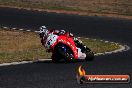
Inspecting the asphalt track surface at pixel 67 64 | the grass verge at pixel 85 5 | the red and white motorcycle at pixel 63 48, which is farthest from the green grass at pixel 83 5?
the red and white motorcycle at pixel 63 48

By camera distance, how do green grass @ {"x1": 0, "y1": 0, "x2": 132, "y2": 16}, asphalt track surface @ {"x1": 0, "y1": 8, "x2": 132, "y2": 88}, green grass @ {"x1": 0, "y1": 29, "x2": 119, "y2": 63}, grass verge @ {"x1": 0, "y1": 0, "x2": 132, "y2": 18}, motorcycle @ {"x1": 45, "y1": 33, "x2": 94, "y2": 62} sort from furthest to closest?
1. green grass @ {"x1": 0, "y1": 0, "x2": 132, "y2": 16}
2. grass verge @ {"x1": 0, "y1": 0, "x2": 132, "y2": 18}
3. green grass @ {"x1": 0, "y1": 29, "x2": 119, "y2": 63}
4. motorcycle @ {"x1": 45, "y1": 33, "x2": 94, "y2": 62}
5. asphalt track surface @ {"x1": 0, "y1": 8, "x2": 132, "y2": 88}

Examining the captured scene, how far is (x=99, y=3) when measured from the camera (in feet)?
151

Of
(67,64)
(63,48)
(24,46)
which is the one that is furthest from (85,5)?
(67,64)

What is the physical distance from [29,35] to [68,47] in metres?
10.6

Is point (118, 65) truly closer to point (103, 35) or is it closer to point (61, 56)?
point (61, 56)

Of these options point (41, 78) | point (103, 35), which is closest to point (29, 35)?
point (103, 35)

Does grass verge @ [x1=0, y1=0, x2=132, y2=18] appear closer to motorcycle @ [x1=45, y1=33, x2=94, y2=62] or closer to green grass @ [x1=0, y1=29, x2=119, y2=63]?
green grass @ [x1=0, y1=29, x2=119, y2=63]

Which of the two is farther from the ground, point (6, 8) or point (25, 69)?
point (25, 69)

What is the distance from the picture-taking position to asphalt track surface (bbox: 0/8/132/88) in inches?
488

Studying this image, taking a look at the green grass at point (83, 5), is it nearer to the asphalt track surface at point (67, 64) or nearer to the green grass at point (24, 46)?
the asphalt track surface at point (67, 64)

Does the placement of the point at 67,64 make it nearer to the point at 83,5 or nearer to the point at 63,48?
the point at 63,48

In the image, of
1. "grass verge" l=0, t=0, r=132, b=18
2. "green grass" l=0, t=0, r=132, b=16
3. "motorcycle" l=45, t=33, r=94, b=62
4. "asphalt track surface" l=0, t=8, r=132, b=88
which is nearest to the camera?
"asphalt track surface" l=0, t=8, r=132, b=88

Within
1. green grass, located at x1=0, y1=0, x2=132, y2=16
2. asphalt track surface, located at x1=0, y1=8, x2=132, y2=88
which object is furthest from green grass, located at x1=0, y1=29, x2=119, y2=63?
green grass, located at x1=0, y1=0, x2=132, y2=16

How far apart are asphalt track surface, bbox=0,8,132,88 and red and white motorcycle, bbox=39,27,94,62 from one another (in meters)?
0.38
